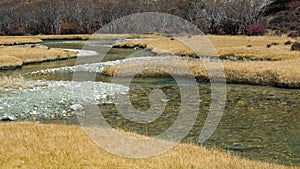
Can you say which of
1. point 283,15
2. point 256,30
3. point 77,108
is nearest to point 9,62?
point 77,108

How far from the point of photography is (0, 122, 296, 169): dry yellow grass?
46.2ft

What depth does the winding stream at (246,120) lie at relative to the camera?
1920cm

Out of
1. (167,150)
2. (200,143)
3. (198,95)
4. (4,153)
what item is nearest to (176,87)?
(198,95)

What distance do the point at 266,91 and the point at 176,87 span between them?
29.3ft

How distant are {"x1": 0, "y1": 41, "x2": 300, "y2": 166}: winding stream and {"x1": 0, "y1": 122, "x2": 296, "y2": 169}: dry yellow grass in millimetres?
3269

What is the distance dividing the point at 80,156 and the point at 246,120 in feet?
44.7

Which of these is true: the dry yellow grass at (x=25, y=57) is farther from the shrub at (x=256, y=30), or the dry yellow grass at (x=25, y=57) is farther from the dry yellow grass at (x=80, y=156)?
the shrub at (x=256, y=30)

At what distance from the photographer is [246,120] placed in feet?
82.1

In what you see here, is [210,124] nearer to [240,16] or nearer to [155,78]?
[155,78]

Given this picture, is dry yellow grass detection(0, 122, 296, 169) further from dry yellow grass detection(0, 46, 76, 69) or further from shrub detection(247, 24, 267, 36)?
shrub detection(247, 24, 267, 36)

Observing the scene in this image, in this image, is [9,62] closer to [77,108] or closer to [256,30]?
[77,108]

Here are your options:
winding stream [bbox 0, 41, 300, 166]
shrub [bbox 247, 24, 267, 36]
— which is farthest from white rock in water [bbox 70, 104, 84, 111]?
shrub [bbox 247, 24, 267, 36]

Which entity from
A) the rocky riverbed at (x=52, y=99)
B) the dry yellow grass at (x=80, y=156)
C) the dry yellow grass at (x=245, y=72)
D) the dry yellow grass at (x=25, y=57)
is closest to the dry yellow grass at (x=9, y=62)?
the dry yellow grass at (x=25, y=57)

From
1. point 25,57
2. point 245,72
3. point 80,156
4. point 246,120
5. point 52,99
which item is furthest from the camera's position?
point 25,57
